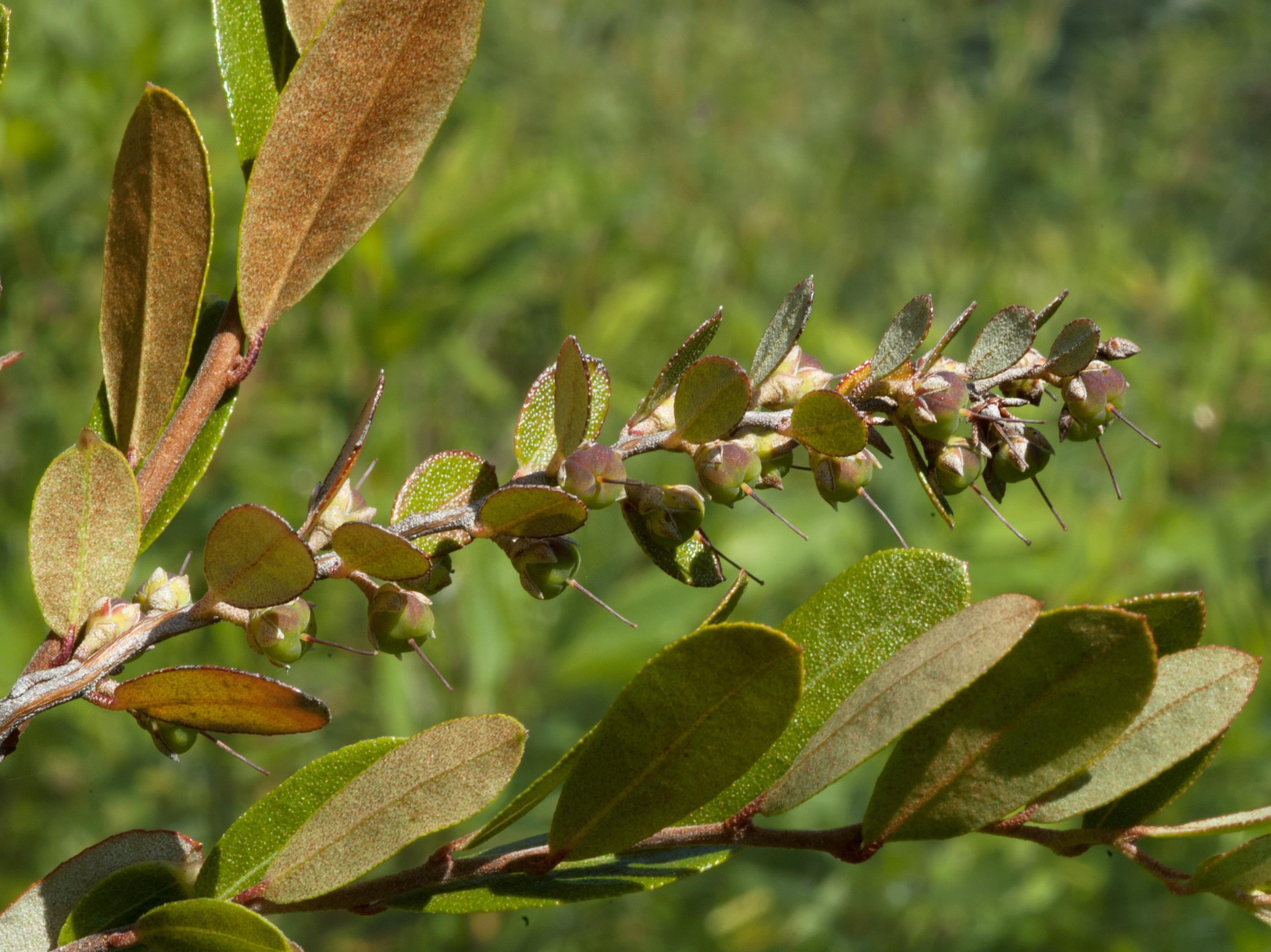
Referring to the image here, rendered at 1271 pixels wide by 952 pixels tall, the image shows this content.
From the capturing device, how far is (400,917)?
2736 mm

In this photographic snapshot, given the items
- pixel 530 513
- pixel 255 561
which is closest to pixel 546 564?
pixel 530 513

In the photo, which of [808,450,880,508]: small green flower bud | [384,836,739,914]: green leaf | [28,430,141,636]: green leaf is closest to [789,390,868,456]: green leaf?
[808,450,880,508]: small green flower bud

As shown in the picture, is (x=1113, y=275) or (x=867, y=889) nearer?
(x=867, y=889)

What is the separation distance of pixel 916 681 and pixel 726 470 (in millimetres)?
134

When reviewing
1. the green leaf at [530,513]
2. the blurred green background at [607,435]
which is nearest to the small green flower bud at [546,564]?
the green leaf at [530,513]

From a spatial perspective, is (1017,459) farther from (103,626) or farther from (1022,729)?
(103,626)

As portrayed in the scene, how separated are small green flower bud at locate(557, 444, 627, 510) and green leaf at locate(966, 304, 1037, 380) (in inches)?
7.7

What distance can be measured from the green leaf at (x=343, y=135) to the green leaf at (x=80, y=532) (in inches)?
4.3

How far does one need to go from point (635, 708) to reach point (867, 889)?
227cm

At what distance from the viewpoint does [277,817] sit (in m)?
0.60

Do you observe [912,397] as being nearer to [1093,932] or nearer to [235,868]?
[235,868]

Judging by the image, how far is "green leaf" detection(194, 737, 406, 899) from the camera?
591 mm

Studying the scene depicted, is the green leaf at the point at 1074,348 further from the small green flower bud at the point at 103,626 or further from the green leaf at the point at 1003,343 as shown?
the small green flower bud at the point at 103,626

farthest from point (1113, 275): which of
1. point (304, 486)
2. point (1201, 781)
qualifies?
point (304, 486)
